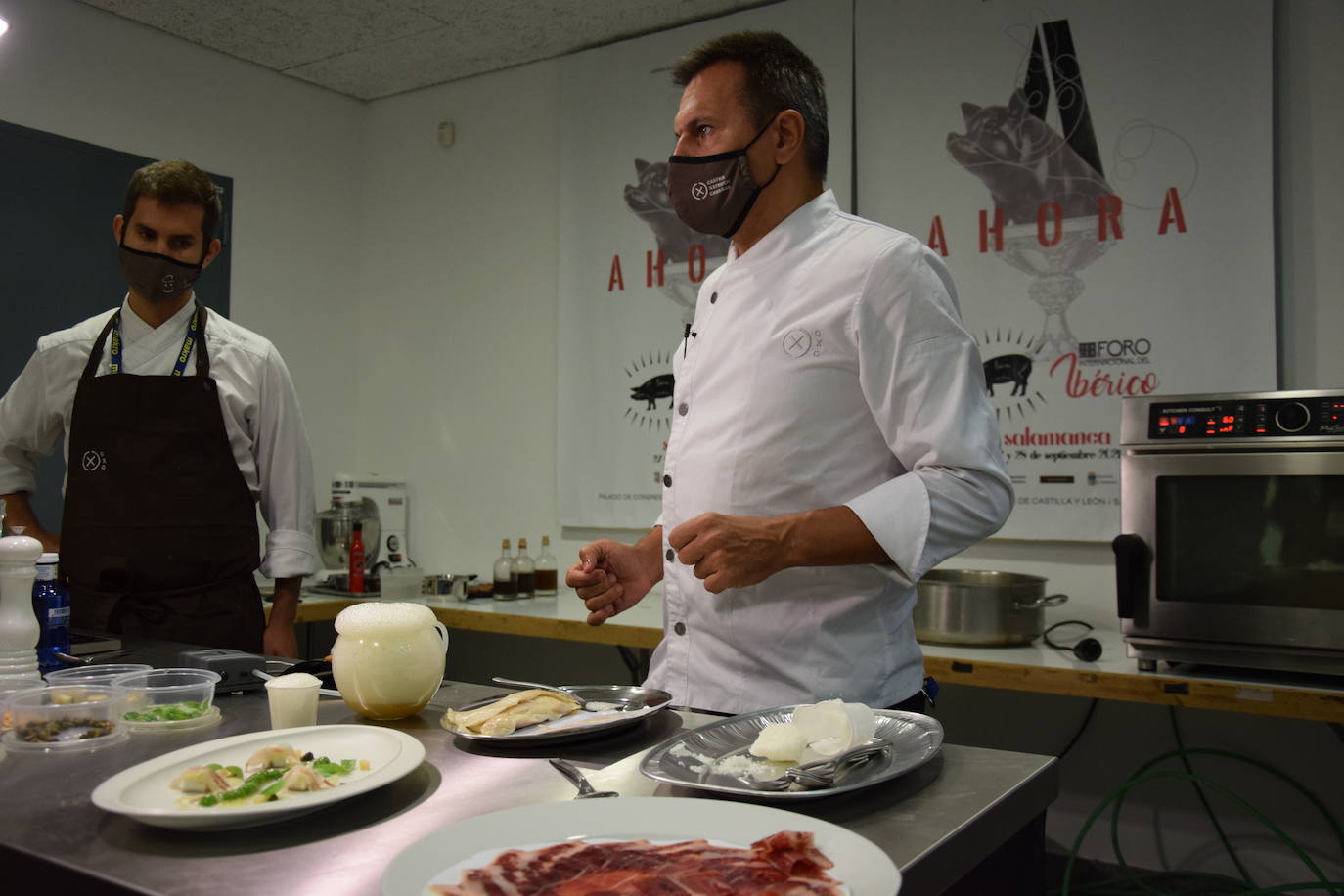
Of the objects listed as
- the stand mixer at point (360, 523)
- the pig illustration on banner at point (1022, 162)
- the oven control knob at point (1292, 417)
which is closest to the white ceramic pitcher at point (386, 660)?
the oven control knob at point (1292, 417)

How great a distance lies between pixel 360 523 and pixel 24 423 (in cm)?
173

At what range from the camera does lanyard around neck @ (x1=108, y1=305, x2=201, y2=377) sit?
2363 mm

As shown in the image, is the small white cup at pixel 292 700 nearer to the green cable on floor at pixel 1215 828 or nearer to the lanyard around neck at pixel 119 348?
the lanyard around neck at pixel 119 348

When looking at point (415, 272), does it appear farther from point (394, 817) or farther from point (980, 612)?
point (394, 817)

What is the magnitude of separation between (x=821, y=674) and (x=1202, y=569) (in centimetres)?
130

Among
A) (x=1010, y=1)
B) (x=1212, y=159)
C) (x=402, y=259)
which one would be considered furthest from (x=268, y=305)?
(x=1212, y=159)

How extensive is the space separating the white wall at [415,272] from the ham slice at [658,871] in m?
2.61

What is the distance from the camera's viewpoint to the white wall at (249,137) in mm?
3666

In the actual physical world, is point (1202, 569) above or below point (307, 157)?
below

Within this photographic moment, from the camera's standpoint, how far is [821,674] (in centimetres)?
149

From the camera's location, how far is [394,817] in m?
0.90

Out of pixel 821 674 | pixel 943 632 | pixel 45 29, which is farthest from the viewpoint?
pixel 45 29

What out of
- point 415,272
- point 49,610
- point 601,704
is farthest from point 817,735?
point 415,272

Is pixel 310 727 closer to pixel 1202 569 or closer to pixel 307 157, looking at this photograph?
pixel 1202 569
